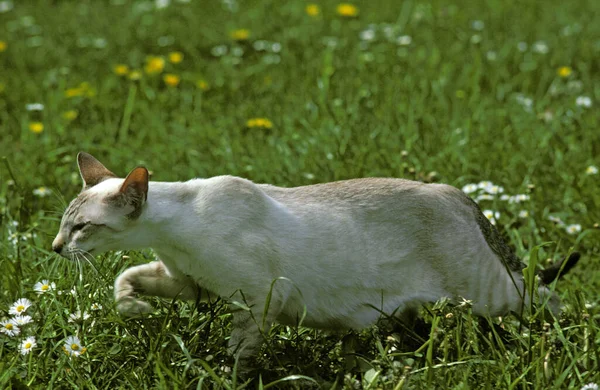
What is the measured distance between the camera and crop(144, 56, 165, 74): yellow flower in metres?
6.39

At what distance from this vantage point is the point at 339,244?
10.3 ft

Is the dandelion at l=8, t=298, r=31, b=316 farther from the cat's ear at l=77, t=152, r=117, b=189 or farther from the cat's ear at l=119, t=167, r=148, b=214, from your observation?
the cat's ear at l=119, t=167, r=148, b=214

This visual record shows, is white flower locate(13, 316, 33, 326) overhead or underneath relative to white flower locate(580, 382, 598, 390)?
underneath

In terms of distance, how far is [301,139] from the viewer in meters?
5.02

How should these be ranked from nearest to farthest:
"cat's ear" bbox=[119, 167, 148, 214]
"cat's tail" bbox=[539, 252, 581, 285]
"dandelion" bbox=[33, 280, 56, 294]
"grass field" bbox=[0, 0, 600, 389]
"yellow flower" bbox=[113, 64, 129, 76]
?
"cat's ear" bbox=[119, 167, 148, 214] → "grass field" bbox=[0, 0, 600, 389] → "dandelion" bbox=[33, 280, 56, 294] → "cat's tail" bbox=[539, 252, 581, 285] → "yellow flower" bbox=[113, 64, 129, 76]

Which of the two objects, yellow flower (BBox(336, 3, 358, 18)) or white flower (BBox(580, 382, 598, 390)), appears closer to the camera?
white flower (BBox(580, 382, 598, 390))

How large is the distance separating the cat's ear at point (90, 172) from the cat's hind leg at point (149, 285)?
34 centimetres

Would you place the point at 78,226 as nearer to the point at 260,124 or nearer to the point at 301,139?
the point at 301,139

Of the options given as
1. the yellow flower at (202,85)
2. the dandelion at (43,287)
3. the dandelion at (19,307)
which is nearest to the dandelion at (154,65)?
the yellow flower at (202,85)

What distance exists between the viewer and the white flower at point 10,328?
→ 3.13 metres

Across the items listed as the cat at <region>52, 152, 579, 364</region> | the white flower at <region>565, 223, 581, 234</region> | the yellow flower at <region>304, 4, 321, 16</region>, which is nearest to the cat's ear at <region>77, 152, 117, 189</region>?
the cat at <region>52, 152, 579, 364</region>

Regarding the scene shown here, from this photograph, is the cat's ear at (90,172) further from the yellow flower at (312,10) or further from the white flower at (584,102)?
the yellow flower at (312,10)

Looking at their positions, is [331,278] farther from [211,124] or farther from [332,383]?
[211,124]

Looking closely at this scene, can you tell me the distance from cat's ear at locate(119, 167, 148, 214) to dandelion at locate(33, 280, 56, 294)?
577 millimetres
